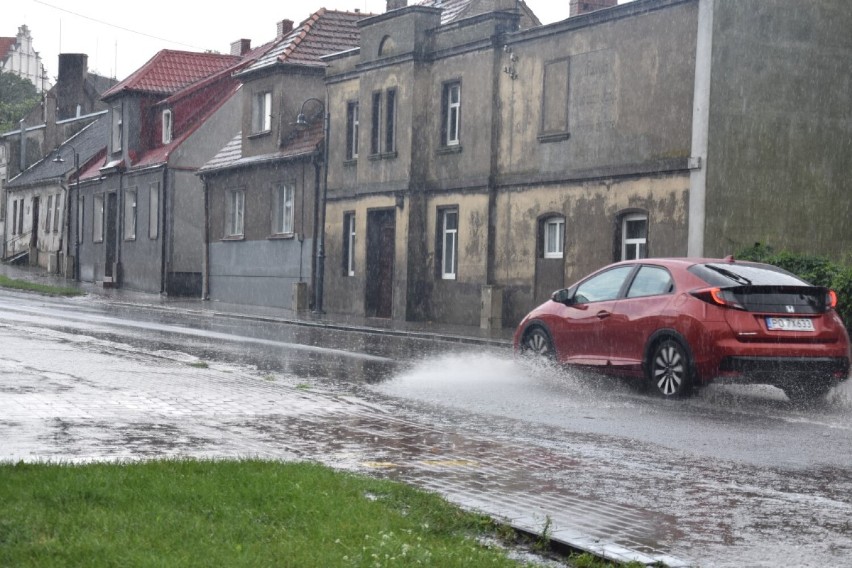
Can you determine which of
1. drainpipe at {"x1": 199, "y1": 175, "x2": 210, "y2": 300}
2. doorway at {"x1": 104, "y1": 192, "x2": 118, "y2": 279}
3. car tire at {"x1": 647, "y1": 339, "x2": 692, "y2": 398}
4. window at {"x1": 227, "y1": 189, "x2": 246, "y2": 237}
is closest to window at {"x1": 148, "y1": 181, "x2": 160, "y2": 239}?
drainpipe at {"x1": 199, "y1": 175, "x2": 210, "y2": 300}

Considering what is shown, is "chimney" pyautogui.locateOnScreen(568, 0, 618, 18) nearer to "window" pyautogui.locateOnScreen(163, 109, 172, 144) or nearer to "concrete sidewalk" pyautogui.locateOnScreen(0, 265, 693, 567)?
"concrete sidewalk" pyautogui.locateOnScreen(0, 265, 693, 567)

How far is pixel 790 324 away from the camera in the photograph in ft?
44.6

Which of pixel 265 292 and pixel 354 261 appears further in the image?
pixel 265 292

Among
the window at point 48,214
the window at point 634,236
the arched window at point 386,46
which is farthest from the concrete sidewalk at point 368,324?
the window at point 48,214

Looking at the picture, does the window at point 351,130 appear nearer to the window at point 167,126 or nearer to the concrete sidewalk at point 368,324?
the concrete sidewalk at point 368,324

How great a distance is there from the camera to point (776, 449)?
10.2m

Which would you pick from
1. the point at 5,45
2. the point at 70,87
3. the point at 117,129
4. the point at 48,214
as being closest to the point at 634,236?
the point at 117,129

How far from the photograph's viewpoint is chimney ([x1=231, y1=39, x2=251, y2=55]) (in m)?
62.5

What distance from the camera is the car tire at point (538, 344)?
1631 cm

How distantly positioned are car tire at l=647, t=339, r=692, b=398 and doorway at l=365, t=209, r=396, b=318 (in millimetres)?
22108

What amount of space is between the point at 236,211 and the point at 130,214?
11.7 meters

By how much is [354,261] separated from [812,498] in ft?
99.7

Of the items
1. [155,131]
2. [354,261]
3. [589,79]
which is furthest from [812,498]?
[155,131]

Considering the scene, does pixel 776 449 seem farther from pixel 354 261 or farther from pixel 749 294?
pixel 354 261
